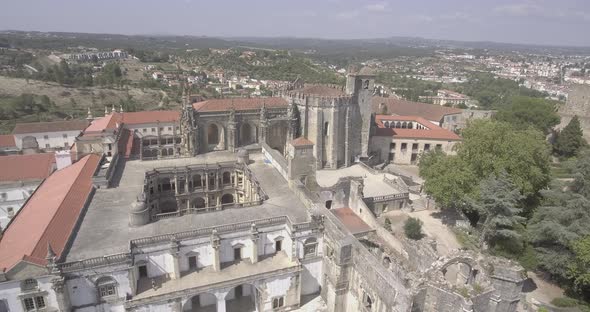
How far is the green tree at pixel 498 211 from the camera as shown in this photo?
32.6m

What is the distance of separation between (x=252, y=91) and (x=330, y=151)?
85030 millimetres

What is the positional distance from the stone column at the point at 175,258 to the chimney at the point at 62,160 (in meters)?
21.7

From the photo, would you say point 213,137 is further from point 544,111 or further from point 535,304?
point 544,111

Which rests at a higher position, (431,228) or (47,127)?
(47,127)

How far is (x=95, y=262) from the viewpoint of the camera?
23141 millimetres

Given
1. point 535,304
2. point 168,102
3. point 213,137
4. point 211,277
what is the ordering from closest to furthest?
point 211,277 < point 535,304 < point 213,137 < point 168,102

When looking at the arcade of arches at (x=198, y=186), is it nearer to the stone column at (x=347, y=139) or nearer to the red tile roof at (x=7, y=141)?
the stone column at (x=347, y=139)

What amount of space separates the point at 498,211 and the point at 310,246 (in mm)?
18538

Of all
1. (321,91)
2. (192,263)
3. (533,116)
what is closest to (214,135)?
(321,91)

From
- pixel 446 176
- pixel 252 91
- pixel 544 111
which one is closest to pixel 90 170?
pixel 446 176

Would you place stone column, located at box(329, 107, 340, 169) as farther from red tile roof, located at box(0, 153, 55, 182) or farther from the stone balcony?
red tile roof, located at box(0, 153, 55, 182)

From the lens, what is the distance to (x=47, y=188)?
112 feet

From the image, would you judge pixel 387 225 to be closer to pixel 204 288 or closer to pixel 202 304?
pixel 202 304

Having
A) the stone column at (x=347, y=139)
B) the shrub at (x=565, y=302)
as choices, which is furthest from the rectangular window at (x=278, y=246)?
the stone column at (x=347, y=139)
